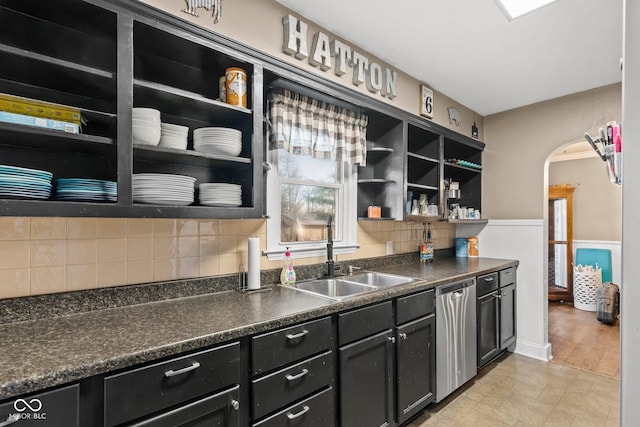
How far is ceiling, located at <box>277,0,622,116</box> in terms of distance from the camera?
2.04 m

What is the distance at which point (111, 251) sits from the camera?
1.58m

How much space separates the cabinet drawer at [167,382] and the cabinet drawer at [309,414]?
29cm

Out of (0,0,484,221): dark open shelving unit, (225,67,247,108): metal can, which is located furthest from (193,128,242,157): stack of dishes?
(225,67,247,108): metal can

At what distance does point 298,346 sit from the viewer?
1.52 metres

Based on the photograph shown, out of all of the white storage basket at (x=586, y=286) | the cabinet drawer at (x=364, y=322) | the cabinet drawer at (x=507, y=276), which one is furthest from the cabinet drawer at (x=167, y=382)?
the white storage basket at (x=586, y=286)

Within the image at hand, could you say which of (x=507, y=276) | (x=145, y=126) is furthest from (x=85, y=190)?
(x=507, y=276)

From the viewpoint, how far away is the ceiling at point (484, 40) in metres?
2.04

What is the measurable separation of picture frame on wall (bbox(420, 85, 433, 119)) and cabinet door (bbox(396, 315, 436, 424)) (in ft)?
5.96

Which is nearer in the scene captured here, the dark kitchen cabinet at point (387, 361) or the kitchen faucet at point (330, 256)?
the dark kitchen cabinet at point (387, 361)

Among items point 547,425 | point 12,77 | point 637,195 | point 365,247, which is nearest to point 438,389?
point 547,425

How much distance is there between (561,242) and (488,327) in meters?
3.69

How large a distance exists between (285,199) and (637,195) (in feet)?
6.56

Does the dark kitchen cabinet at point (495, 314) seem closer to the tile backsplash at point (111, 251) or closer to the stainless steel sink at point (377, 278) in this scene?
the stainless steel sink at point (377, 278)

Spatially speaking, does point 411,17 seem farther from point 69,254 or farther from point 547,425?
point 547,425
